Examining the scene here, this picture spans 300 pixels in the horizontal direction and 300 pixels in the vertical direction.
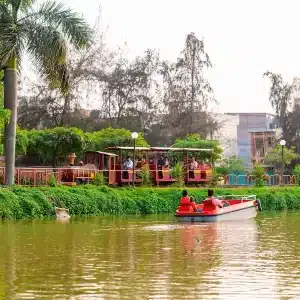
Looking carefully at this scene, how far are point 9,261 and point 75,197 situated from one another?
19.8 meters

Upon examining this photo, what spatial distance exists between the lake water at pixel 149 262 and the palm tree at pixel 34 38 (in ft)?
28.8

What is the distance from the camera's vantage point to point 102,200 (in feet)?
124

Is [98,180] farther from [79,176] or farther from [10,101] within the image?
[10,101]

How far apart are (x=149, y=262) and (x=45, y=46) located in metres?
19.8

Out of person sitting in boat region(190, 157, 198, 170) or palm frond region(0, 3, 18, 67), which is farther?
person sitting in boat region(190, 157, 198, 170)

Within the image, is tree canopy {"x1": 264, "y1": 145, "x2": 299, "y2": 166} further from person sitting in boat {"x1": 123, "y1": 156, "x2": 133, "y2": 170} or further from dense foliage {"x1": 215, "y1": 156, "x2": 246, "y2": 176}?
person sitting in boat {"x1": 123, "y1": 156, "x2": 133, "y2": 170}

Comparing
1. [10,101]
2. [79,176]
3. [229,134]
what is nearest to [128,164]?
[79,176]

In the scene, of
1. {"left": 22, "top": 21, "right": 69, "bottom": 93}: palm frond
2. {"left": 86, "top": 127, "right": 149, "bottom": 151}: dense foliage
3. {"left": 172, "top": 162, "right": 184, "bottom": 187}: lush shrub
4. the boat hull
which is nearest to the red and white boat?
the boat hull

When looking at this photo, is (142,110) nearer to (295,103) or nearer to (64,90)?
(295,103)

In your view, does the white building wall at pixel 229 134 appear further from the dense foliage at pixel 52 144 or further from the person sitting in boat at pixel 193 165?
the dense foliage at pixel 52 144

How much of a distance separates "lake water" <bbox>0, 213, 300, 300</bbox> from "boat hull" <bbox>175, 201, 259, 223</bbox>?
2.29m

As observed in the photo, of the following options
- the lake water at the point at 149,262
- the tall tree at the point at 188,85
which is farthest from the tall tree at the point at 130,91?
the lake water at the point at 149,262

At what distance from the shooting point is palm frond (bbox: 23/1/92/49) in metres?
34.9

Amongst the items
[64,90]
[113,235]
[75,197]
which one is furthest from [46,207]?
[113,235]
